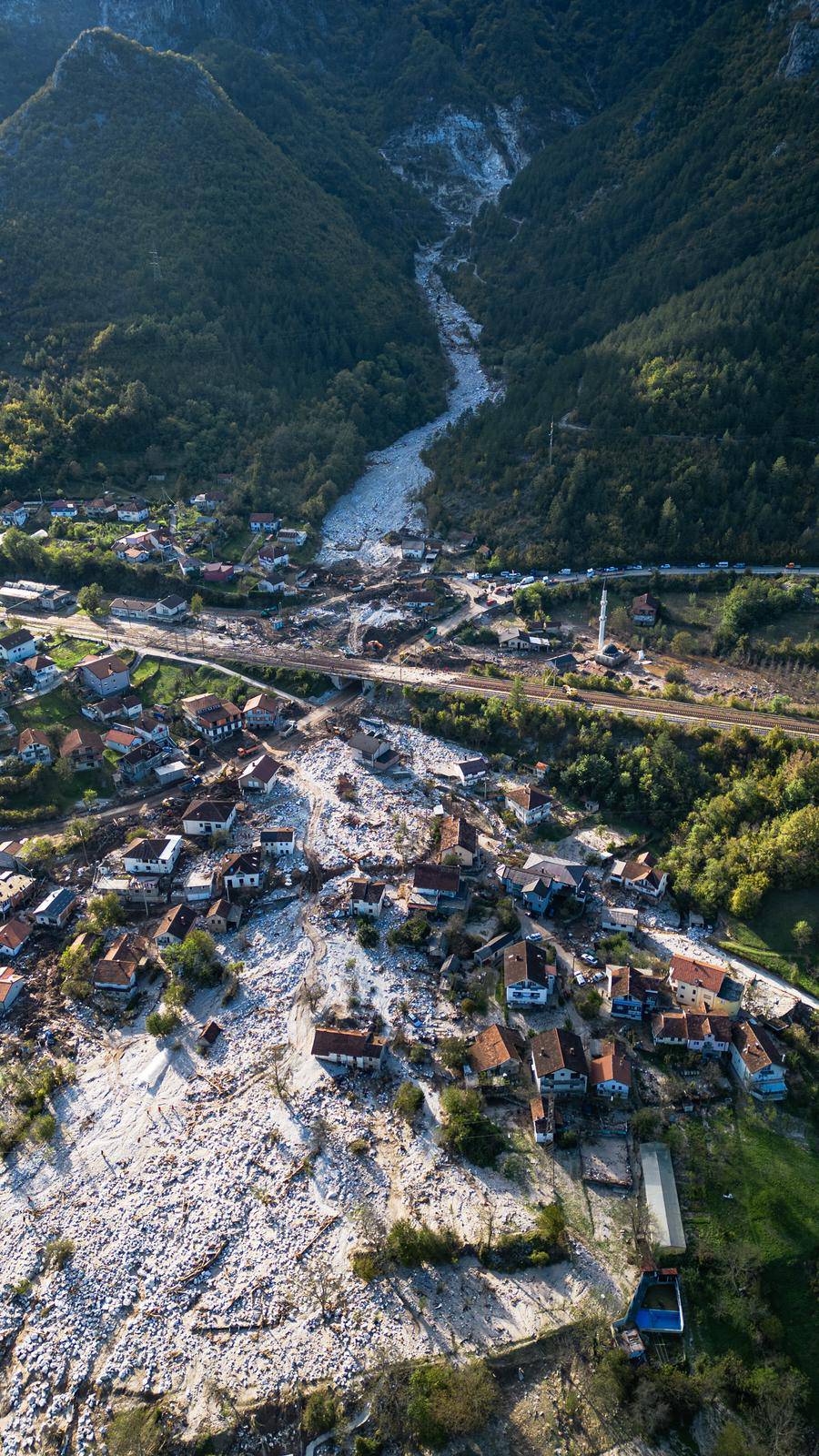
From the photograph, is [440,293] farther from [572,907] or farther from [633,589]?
[572,907]

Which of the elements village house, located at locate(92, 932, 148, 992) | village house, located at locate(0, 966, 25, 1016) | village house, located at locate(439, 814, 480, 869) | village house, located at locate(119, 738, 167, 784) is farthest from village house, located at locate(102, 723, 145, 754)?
village house, located at locate(439, 814, 480, 869)

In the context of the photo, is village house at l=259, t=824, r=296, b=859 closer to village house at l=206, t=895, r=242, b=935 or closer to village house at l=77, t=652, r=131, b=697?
village house at l=206, t=895, r=242, b=935

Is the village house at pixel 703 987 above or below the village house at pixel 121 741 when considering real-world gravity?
below

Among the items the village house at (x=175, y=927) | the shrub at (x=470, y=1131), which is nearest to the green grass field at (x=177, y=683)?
the village house at (x=175, y=927)

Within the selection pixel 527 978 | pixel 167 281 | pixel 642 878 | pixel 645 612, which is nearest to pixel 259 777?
pixel 527 978

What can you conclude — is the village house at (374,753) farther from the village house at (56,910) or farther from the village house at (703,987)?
the village house at (703,987)

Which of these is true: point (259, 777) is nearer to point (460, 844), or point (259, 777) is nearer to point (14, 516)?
point (460, 844)

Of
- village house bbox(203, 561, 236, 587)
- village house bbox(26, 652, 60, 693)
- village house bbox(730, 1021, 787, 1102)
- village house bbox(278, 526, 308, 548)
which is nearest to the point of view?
village house bbox(730, 1021, 787, 1102)

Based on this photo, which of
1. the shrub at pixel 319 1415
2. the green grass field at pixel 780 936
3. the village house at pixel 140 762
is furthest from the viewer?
the village house at pixel 140 762
